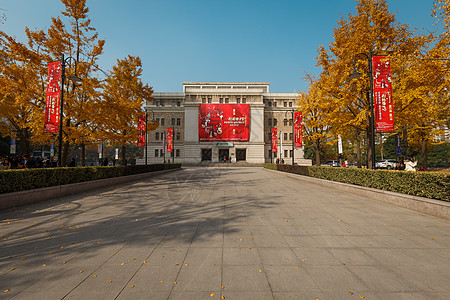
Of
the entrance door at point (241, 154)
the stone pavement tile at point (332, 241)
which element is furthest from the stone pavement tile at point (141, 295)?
the entrance door at point (241, 154)

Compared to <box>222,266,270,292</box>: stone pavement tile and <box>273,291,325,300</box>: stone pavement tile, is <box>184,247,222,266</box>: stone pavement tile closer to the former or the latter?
<box>222,266,270,292</box>: stone pavement tile

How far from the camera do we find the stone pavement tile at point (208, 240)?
4359mm

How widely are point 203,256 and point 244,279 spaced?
1.04 meters

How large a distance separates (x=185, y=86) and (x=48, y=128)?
53.3 metres

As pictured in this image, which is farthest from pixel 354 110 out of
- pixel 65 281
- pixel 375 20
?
pixel 65 281

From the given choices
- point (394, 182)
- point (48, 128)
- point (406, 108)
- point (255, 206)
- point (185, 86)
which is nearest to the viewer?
point (255, 206)

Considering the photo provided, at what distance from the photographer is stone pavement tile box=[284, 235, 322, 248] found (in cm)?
434

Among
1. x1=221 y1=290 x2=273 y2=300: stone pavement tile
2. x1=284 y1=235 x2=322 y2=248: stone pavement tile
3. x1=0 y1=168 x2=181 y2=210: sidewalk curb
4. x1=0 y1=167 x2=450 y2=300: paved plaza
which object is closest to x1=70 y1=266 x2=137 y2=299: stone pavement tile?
x1=0 y1=167 x2=450 y2=300: paved plaza

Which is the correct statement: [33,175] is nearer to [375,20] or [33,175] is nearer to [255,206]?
[255,206]

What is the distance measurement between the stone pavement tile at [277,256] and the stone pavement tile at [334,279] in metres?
0.34

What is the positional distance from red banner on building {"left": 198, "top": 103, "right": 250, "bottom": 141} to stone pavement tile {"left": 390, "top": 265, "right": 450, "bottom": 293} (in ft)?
156

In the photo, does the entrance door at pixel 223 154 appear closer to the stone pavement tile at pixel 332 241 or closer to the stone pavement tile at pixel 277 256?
the stone pavement tile at pixel 332 241

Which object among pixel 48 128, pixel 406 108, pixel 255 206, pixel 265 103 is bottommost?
pixel 255 206

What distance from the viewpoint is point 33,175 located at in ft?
28.2
